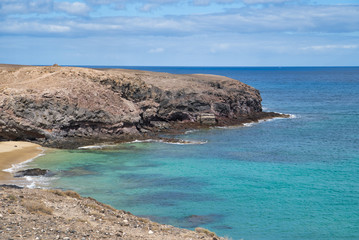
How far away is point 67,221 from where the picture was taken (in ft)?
62.7

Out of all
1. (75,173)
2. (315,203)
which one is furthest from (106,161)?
(315,203)

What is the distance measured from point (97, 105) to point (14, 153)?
38.3 ft

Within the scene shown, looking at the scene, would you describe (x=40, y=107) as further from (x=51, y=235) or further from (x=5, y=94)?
(x=51, y=235)

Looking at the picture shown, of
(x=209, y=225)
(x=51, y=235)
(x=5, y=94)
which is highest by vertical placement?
(x=5, y=94)

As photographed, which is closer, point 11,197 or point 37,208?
point 37,208

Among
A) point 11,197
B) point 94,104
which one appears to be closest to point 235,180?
point 11,197

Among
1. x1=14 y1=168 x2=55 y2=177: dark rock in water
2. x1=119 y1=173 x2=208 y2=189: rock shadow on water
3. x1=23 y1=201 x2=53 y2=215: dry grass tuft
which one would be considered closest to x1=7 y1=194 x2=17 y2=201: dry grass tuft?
x1=23 y1=201 x2=53 y2=215: dry grass tuft

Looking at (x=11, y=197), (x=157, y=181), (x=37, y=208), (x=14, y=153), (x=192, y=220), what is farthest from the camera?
(x=14, y=153)

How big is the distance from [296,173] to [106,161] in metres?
16.2

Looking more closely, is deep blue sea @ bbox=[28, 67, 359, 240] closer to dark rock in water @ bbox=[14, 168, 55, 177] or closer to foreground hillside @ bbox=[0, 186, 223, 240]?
dark rock in water @ bbox=[14, 168, 55, 177]

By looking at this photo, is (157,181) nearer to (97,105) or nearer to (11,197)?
(11,197)

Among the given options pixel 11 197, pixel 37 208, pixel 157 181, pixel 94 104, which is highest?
pixel 94 104

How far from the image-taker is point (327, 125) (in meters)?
62.1

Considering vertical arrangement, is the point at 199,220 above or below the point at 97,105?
below
